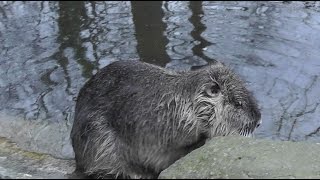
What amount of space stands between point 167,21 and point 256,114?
3.60 metres

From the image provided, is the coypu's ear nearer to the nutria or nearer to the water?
the nutria

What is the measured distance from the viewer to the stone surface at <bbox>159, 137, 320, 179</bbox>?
9.14 feet

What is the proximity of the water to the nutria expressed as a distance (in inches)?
35.4

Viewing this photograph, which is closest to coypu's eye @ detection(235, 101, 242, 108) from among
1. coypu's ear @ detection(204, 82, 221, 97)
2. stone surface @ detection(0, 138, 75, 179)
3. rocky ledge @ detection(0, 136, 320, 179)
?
coypu's ear @ detection(204, 82, 221, 97)

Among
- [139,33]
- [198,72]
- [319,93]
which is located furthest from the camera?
[139,33]

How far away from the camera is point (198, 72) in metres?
3.55

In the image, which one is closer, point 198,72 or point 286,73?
point 198,72

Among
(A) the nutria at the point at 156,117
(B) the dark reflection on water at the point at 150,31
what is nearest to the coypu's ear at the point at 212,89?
(A) the nutria at the point at 156,117

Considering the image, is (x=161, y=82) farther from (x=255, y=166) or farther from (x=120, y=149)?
(x=255, y=166)

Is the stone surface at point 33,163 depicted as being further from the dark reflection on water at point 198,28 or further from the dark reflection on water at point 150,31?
the dark reflection on water at point 198,28

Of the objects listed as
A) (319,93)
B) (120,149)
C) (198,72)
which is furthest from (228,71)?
(319,93)

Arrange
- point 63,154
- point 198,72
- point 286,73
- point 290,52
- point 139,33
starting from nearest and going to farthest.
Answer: point 198,72 → point 63,154 → point 286,73 → point 290,52 → point 139,33

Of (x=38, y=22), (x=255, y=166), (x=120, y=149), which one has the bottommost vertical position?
(x=38, y=22)

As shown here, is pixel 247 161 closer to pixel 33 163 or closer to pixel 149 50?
pixel 33 163
